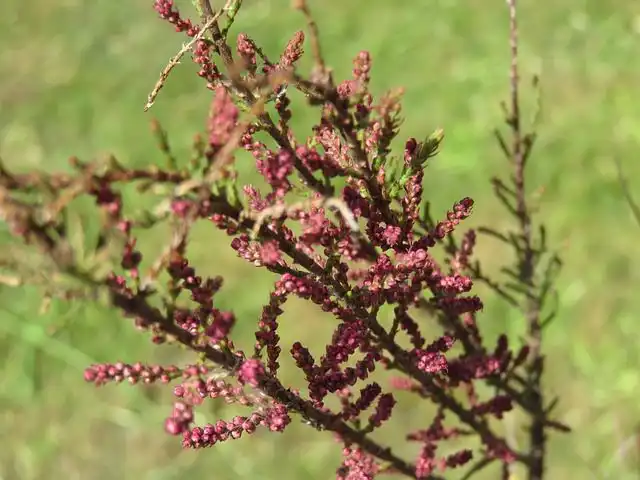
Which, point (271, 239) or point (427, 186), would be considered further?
point (427, 186)

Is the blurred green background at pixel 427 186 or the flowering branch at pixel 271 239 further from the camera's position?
the blurred green background at pixel 427 186

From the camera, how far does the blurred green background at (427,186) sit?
3.88m

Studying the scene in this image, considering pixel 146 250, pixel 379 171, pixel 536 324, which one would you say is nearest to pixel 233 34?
pixel 146 250

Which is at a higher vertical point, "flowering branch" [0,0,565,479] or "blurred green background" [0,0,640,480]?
"blurred green background" [0,0,640,480]

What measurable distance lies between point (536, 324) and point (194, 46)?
4.28ft

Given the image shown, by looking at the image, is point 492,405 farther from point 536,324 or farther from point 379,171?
point 379,171

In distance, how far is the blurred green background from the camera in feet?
12.7

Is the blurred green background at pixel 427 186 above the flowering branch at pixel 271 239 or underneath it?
above

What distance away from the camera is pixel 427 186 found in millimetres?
4668

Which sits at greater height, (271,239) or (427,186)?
(427,186)

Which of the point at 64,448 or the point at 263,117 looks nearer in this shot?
the point at 263,117

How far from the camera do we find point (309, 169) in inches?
46.4

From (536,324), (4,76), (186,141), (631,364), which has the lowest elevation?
(536,324)

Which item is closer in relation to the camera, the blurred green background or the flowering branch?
the flowering branch
